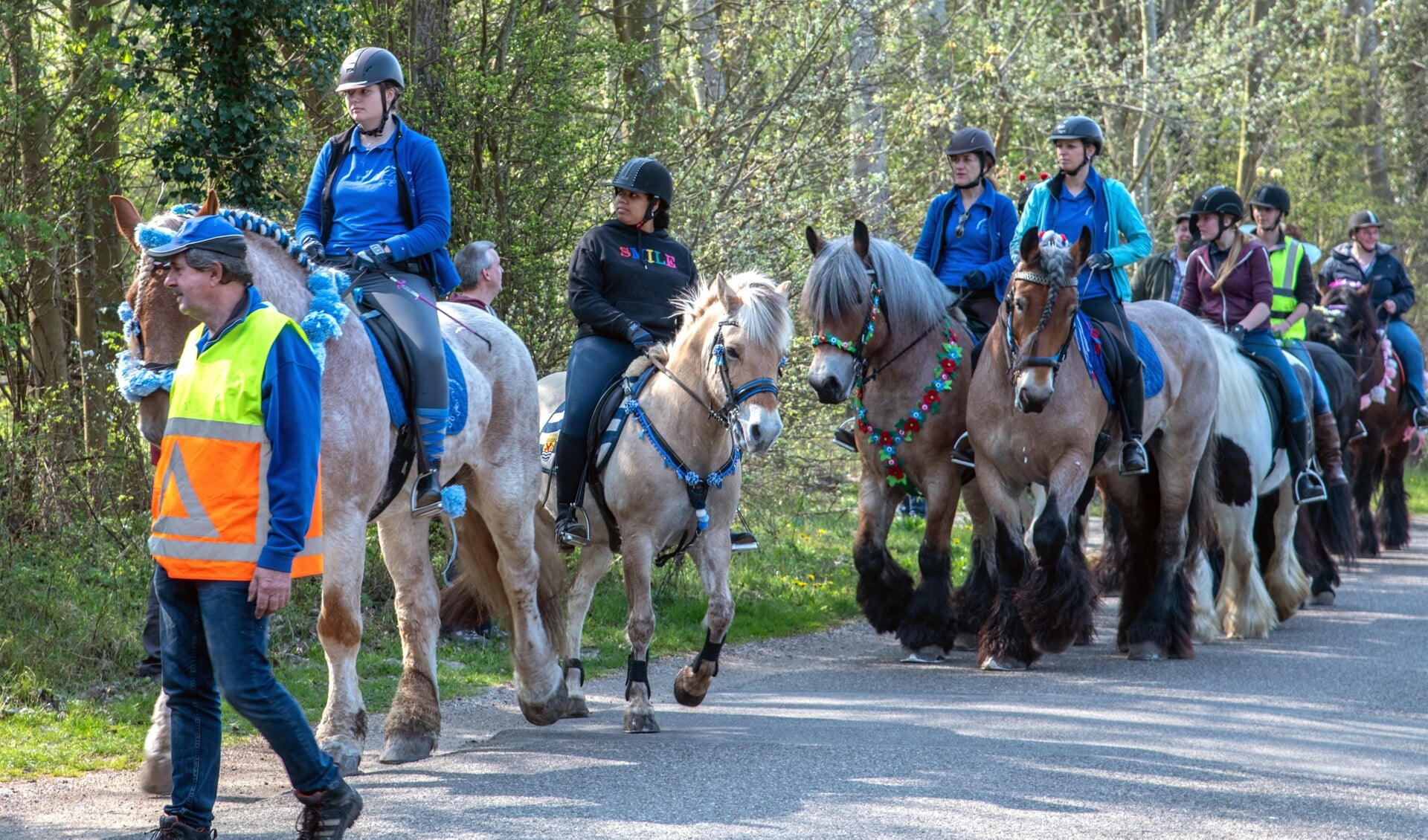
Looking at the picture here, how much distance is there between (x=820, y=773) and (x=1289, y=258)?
8574 mm

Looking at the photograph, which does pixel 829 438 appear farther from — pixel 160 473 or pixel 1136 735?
pixel 160 473

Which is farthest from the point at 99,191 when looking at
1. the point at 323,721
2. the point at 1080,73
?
the point at 1080,73

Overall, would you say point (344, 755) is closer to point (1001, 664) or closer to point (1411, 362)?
point (1001, 664)

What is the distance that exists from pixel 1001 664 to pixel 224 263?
5.93 metres

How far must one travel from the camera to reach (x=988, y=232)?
9.72 meters

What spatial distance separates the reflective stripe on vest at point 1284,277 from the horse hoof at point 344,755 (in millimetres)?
9501

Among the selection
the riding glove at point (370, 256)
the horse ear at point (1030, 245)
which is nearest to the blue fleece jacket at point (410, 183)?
the riding glove at point (370, 256)

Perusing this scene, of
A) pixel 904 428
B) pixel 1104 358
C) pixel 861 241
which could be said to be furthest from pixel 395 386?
pixel 1104 358

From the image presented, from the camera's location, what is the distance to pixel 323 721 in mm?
5668

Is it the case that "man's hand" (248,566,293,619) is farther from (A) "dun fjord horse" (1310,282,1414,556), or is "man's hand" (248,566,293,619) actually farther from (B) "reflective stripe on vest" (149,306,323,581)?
(A) "dun fjord horse" (1310,282,1414,556)

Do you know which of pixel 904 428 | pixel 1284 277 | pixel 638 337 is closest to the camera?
pixel 638 337

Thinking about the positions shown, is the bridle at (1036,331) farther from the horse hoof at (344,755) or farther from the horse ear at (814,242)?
the horse hoof at (344,755)

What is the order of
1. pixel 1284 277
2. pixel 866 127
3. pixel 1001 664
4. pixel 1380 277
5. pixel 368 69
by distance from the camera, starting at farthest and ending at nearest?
pixel 1380 277 → pixel 866 127 → pixel 1284 277 → pixel 1001 664 → pixel 368 69

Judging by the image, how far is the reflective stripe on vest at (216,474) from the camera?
4227mm
